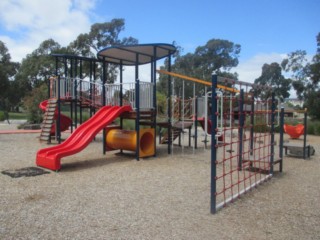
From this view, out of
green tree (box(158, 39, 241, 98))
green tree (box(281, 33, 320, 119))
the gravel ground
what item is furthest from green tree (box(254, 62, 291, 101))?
the gravel ground

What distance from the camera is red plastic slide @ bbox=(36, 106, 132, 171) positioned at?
7279mm

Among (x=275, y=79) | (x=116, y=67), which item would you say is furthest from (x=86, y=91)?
(x=275, y=79)

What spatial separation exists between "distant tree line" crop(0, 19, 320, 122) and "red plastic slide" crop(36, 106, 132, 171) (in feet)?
49.3

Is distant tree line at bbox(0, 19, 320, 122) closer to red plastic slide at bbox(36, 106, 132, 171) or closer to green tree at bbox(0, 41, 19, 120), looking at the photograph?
green tree at bbox(0, 41, 19, 120)

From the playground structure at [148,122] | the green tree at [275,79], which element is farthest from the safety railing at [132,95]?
the green tree at [275,79]

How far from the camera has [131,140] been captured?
9164mm

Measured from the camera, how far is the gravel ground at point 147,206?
12.3 ft

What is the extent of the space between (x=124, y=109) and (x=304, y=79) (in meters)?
29.6

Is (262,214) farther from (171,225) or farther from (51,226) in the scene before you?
(51,226)

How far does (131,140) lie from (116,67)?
30925 millimetres

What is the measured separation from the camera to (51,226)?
152 inches

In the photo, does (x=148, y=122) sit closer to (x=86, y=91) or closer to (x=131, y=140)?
(x=131, y=140)

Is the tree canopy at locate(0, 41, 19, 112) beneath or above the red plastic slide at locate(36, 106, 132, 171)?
above

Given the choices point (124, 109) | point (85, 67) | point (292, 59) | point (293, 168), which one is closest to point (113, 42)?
point (85, 67)
